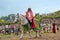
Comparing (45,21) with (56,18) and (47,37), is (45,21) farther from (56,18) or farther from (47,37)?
(47,37)

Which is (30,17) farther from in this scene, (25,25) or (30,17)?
(25,25)

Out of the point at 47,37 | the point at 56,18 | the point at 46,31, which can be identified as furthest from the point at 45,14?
the point at 47,37

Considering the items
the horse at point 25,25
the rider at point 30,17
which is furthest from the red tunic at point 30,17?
the horse at point 25,25

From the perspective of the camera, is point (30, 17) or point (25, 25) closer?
point (30, 17)

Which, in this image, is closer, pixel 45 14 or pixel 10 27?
pixel 10 27

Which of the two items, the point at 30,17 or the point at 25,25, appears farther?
the point at 25,25

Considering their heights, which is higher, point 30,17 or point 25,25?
point 30,17

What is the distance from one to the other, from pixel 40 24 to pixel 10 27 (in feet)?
7.95

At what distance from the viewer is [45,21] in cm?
1471

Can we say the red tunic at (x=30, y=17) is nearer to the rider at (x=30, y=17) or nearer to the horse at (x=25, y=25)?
the rider at (x=30, y=17)

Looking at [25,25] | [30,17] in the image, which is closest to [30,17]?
[30,17]

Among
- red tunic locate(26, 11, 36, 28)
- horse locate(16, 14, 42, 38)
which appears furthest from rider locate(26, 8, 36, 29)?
horse locate(16, 14, 42, 38)

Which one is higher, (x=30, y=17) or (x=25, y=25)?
(x=30, y=17)

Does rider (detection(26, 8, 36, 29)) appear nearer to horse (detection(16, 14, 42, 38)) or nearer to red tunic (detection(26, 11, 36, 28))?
red tunic (detection(26, 11, 36, 28))
